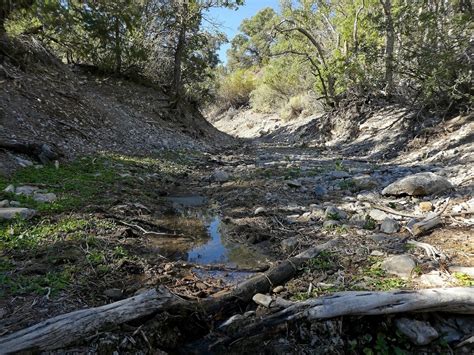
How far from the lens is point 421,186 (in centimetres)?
570

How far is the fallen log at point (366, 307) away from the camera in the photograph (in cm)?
270

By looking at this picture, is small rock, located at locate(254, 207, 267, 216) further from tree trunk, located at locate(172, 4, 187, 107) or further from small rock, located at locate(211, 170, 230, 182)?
tree trunk, located at locate(172, 4, 187, 107)

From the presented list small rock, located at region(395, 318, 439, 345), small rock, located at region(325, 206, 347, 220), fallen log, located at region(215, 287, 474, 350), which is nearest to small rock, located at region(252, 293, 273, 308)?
fallen log, located at region(215, 287, 474, 350)

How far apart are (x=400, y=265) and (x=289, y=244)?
1.33m

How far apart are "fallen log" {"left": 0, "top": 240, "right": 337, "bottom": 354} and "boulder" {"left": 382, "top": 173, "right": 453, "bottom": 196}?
3212 mm

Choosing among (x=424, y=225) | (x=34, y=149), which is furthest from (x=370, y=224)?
(x=34, y=149)

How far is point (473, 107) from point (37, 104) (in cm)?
1047

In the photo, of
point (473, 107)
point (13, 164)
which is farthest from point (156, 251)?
point (473, 107)

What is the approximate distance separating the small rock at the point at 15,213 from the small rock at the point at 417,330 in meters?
4.13

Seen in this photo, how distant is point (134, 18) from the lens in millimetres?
13672

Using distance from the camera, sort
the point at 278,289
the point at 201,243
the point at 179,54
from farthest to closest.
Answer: the point at 179,54 < the point at 201,243 < the point at 278,289

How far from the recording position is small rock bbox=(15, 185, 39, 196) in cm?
520

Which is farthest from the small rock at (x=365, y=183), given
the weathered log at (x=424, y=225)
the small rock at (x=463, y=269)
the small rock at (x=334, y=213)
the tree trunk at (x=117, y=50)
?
the tree trunk at (x=117, y=50)

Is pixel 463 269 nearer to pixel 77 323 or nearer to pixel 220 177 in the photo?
pixel 77 323
